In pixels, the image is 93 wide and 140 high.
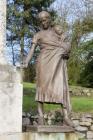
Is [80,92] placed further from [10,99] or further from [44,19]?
[10,99]

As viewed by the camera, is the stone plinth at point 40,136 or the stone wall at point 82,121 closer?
the stone plinth at point 40,136

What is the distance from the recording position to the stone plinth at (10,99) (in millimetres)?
7695

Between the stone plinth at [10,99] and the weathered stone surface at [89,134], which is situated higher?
the stone plinth at [10,99]

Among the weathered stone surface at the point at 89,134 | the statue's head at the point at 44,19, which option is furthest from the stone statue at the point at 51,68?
the weathered stone surface at the point at 89,134

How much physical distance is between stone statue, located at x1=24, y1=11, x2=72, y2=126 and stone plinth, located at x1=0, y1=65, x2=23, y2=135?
0.40 meters

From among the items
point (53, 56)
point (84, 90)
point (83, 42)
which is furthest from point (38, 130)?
point (83, 42)

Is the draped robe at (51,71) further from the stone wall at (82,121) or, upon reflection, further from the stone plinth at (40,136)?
the stone wall at (82,121)

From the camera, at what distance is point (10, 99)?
774cm

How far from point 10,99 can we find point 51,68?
0.99 m

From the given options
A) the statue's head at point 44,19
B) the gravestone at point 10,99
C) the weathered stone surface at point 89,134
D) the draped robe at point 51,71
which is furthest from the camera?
the weathered stone surface at point 89,134

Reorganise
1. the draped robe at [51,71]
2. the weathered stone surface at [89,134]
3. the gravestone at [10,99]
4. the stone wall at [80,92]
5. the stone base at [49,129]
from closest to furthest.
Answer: the gravestone at [10,99], the stone base at [49,129], the draped robe at [51,71], the weathered stone surface at [89,134], the stone wall at [80,92]

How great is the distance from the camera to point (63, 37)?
8.56 meters

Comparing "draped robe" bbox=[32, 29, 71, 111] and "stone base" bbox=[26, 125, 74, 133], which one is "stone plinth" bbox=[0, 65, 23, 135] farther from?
"draped robe" bbox=[32, 29, 71, 111]

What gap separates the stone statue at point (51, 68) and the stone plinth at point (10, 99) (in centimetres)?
40
